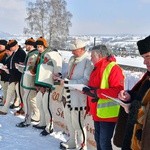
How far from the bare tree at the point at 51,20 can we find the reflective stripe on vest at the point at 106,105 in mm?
44213

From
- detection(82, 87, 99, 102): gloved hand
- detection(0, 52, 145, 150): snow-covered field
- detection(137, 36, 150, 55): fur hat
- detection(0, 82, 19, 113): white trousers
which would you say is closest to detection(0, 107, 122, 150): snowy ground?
detection(0, 52, 145, 150): snow-covered field

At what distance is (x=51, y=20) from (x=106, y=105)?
46198 mm

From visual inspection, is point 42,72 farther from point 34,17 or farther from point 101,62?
point 34,17

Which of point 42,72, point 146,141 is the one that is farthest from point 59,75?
point 146,141

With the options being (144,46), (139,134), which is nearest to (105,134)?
(139,134)

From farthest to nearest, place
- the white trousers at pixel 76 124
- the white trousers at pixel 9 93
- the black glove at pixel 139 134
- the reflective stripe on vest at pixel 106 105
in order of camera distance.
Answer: the white trousers at pixel 9 93 < the white trousers at pixel 76 124 < the reflective stripe on vest at pixel 106 105 < the black glove at pixel 139 134

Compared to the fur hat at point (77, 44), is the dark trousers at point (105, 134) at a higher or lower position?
lower

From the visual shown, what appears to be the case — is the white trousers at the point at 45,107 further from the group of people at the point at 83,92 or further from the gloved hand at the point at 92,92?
the gloved hand at the point at 92,92

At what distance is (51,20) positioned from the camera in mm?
49625

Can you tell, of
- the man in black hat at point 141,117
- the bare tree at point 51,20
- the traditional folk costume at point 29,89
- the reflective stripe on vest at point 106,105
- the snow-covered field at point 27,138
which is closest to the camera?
the man in black hat at point 141,117

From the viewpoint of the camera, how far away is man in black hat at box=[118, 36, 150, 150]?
291 centimetres

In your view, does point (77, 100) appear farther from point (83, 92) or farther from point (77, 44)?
point (83, 92)

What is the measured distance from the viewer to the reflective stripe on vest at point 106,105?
417 centimetres

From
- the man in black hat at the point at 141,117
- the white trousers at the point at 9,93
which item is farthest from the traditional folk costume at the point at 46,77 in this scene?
the man in black hat at the point at 141,117
